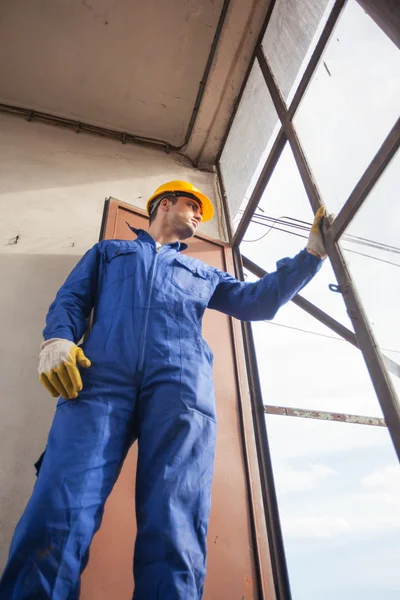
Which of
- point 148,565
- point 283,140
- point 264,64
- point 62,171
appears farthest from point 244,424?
point 264,64

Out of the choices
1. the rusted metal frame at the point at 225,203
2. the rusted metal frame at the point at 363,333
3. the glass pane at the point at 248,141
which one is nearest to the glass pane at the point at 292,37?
the glass pane at the point at 248,141

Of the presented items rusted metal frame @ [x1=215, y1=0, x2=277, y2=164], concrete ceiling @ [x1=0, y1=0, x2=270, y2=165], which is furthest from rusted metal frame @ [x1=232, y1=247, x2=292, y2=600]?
concrete ceiling @ [x1=0, y1=0, x2=270, y2=165]

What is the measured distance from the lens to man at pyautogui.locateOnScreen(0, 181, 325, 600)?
0.81 m

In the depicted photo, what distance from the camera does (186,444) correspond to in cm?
101

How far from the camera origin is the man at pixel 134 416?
0.81m

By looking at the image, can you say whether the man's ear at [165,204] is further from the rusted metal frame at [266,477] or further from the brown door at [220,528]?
the rusted metal frame at [266,477]

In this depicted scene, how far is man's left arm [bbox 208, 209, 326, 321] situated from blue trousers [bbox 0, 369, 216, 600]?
1.68 feet

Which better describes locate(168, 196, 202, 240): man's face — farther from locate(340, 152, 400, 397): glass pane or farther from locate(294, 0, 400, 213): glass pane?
locate(340, 152, 400, 397): glass pane

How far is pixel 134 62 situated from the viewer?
9.72 feet

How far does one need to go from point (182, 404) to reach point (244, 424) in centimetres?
86

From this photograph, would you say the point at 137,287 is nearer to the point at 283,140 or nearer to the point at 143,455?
the point at 143,455

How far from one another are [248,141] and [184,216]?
1387mm

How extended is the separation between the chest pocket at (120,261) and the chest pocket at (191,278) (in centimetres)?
16

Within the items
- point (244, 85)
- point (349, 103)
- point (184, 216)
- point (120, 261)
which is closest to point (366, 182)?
point (349, 103)
